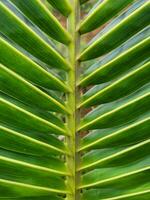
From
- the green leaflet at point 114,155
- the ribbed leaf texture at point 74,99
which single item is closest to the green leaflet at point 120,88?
the ribbed leaf texture at point 74,99

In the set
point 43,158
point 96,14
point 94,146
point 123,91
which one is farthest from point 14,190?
point 96,14

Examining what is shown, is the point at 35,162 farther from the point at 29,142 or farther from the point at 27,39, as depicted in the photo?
the point at 27,39

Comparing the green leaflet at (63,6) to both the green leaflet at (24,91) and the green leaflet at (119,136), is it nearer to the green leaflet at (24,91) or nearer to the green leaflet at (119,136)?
the green leaflet at (24,91)

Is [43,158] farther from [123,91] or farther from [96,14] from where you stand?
[96,14]

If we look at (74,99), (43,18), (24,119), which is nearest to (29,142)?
(24,119)

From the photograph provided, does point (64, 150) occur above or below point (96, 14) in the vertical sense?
below

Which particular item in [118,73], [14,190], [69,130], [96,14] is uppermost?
[96,14]

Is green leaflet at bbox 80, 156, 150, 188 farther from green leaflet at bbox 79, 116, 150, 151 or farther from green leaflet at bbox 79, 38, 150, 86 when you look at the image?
green leaflet at bbox 79, 38, 150, 86
